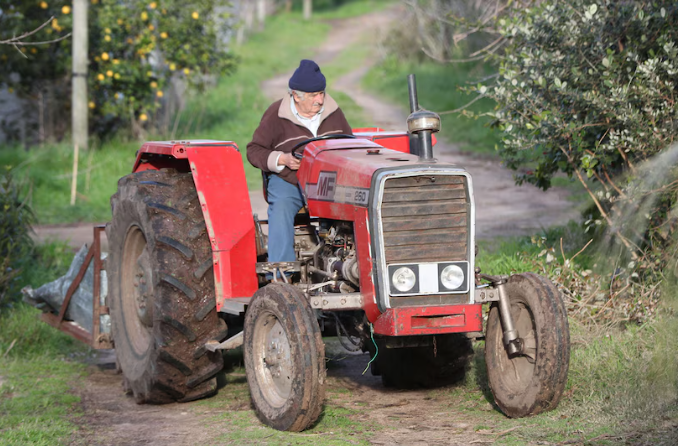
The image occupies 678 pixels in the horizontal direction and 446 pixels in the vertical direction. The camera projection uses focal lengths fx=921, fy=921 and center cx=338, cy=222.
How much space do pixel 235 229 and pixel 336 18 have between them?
134ft

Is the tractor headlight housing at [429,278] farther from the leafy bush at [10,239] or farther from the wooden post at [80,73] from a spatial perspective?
the wooden post at [80,73]

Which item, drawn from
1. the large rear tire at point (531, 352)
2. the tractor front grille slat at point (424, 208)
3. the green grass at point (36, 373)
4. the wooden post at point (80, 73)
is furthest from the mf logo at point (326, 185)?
the wooden post at point (80, 73)

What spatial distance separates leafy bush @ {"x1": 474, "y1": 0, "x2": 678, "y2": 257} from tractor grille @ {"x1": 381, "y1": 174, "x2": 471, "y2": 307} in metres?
2.05

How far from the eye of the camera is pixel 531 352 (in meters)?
5.09

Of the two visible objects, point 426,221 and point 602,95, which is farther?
point 602,95

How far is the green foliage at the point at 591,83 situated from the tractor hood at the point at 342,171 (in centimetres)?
202

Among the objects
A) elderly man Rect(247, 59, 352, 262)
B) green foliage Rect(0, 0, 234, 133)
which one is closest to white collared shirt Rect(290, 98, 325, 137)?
elderly man Rect(247, 59, 352, 262)

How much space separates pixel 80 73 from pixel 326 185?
34.3ft

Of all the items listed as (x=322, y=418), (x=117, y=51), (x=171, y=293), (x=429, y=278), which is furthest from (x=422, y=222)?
(x=117, y=51)

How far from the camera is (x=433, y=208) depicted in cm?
498

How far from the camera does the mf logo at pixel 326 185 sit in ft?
17.3

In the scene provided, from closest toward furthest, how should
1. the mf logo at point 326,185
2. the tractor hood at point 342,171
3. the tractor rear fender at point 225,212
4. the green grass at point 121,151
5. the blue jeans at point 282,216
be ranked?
1. the tractor hood at point 342,171
2. the mf logo at point 326,185
3. the blue jeans at point 282,216
4. the tractor rear fender at point 225,212
5. the green grass at point 121,151

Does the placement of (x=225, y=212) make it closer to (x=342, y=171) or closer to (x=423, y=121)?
(x=342, y=171)

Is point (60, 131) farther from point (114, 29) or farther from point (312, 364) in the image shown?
point (312, 364)
